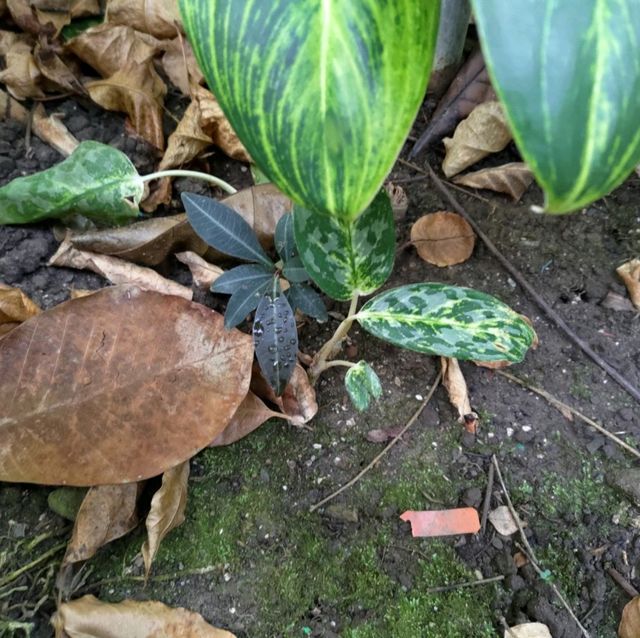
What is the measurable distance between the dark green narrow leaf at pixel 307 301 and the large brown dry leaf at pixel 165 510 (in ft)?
0.85

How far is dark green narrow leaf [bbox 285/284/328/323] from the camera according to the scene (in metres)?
0.83

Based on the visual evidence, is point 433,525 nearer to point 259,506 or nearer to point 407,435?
point 407,435

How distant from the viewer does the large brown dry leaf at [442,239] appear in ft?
3.29

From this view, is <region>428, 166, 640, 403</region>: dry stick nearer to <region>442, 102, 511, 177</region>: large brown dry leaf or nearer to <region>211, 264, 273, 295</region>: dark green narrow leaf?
<region>442, 102, 511, 177</region>: large brown dry leaf

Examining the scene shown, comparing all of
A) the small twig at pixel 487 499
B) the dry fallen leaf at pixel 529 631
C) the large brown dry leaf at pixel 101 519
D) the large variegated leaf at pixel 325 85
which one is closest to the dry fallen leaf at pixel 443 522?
the small twig at pixel 487 499

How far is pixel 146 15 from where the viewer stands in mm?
1199

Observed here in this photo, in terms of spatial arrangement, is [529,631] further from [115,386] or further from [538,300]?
[115,386]

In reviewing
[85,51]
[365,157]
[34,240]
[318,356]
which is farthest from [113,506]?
[85,51]

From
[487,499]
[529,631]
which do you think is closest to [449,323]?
[487,499]

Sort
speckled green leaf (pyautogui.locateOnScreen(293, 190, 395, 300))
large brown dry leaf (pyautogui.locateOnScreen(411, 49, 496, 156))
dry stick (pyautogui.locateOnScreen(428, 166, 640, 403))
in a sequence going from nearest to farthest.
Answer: speckled green leaf (pyautogui.locateOnScreen(293, 190, 395, 300)) → dry stick (pyautogui.locateOnScreen(428, 166, 640, 403)) → large brown dry leaf (pyautogui.locateOnScreen(411, 49, 496, 156))

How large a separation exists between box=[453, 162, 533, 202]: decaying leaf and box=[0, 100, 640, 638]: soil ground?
12 centimetres

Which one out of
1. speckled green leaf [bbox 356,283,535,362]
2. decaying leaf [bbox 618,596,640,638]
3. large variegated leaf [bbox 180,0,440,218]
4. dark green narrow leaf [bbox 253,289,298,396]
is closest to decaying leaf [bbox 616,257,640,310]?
speckled green leaf [bbox 356,283,535,362]

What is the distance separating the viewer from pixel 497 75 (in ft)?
1.20

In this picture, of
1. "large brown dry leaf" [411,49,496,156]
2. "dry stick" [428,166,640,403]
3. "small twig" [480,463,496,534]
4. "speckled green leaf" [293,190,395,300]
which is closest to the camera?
"speckled green leaf" [293,190,395,300]
